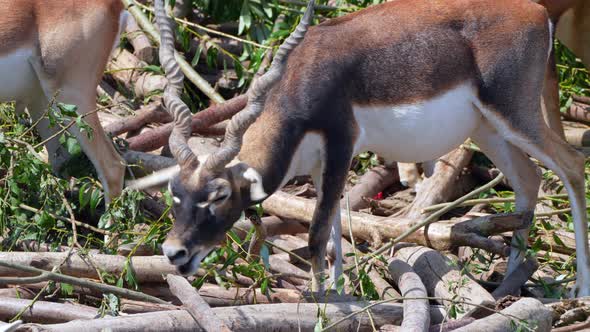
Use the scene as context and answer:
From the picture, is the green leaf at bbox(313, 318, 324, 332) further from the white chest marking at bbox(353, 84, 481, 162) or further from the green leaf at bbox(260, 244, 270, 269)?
the white chest marking at bbox(353, 84, 481, 162)

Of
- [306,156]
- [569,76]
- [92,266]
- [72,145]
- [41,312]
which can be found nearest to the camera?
[41,312]

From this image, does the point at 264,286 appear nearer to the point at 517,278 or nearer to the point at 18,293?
the point at 18,293

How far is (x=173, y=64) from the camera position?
21.2 feet

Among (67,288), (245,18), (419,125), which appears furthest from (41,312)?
(245,18)

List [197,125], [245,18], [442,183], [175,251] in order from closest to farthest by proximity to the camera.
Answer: [175,251] < [442,183] < [197,125] < [245,18]

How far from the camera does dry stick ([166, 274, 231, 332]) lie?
18.8 ft

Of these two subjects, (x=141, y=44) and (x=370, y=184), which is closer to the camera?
(x=370, y=184)

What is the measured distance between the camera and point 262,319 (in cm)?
611

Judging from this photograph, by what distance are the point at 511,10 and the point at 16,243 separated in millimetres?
3995

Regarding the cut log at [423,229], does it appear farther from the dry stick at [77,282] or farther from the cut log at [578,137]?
the cut log at [578,137]

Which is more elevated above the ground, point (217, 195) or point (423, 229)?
point (217, 195)

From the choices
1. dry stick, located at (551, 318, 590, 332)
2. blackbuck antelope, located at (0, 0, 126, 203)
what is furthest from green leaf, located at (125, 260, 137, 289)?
dry stick, located at (551, 318, 590, 332)

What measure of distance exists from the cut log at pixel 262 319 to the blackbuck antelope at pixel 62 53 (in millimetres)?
2694

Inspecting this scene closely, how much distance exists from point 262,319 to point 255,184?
0.82 m
